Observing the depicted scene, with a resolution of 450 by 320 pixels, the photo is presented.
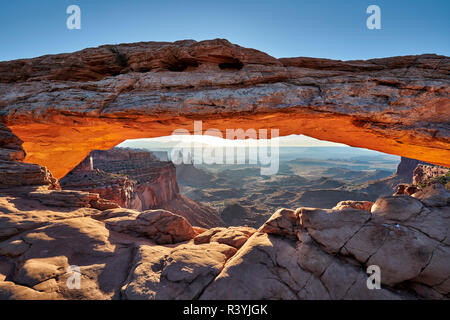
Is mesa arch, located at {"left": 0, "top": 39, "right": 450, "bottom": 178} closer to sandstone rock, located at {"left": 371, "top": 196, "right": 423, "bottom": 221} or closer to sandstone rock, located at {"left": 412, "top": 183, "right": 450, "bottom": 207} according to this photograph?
sandstone rock, located at {"left": 412, "top": 183, "right": 450, "bottom": 207}

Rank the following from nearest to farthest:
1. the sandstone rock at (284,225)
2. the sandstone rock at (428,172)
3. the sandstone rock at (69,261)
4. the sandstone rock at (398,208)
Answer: the sandstone rock at (69,261)
the sandstone rock at (398,208)
the sandstone rock at (284,225)
the sandstone rock at (428,172)

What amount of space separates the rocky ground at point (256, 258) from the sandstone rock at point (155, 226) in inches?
12.4

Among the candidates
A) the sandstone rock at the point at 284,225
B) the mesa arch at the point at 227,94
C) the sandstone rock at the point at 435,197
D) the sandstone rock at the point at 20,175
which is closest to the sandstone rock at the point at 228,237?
the sandstone rock at the point at 284,225

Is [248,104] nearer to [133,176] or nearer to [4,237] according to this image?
[4,237]

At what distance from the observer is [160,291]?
3.78 meters

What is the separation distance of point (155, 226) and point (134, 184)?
21512 mm

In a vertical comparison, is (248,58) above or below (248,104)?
above

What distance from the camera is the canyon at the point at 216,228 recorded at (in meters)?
3.90

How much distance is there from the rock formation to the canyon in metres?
9.65

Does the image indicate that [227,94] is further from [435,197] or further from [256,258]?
[435,197]

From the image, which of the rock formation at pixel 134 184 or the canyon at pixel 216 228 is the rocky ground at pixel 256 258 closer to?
the canyon at pixel 216 228

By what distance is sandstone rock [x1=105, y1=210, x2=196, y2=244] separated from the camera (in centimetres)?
632
